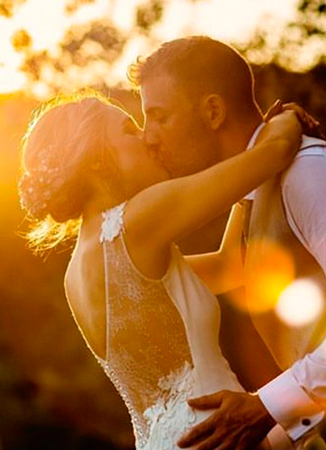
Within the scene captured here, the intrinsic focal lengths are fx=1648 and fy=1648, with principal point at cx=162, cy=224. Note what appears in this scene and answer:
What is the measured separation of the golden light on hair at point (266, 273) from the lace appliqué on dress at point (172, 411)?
342mm

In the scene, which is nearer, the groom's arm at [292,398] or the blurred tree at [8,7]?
the groom's arm at [292,398]

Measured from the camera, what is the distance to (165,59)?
4.88m

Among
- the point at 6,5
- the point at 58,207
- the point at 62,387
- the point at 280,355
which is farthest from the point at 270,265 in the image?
the point at 6,5

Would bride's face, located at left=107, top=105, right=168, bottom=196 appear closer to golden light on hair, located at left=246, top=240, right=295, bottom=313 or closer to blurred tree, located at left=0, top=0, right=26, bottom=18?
golden light on hair, located at left=246, top=240, right=295, bottom=313

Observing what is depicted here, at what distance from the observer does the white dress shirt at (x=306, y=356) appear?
4461mm

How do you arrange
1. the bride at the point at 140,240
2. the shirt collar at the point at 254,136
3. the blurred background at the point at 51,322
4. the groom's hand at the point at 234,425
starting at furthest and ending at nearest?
the blurred background at the point at 51,322, the shirt collar at the point at 254,136, the bride at the point at 140,240, the groom's hand at the point at 234,425

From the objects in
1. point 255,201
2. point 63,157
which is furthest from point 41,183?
point 255,201

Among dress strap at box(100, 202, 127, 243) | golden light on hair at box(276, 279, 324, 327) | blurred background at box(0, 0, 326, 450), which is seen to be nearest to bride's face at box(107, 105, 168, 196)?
dress strap at box(100, 202, 127, 243)

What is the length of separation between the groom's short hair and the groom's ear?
20 mm

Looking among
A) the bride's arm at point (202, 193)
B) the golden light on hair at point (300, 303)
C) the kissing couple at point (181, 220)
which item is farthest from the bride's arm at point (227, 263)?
the bride's arm at point (202, 193)

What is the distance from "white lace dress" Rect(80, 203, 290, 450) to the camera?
182 inches

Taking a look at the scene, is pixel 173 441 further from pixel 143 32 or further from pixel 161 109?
pixel 143 32

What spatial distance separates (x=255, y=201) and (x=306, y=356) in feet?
1.81

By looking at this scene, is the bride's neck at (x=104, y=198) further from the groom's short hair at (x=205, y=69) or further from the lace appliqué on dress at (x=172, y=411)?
the lace appliqué on dress at (x=172, y=411)
